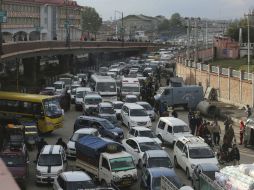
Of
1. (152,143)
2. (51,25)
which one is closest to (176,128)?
(152,143)

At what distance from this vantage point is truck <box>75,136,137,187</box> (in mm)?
17422

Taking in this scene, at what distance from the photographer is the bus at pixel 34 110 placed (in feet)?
94.0

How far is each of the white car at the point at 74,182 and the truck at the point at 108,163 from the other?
1.47 m

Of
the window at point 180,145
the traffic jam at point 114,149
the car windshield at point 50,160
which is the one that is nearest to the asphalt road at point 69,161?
the traffic jam at point 114,149

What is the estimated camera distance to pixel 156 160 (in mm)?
19016

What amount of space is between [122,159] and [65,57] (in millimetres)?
64046

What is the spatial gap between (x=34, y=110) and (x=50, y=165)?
1040cm

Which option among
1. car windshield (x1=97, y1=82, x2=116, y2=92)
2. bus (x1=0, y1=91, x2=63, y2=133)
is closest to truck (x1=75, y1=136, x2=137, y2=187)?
bus (x1=0, y1=91, x2=63, y2=133)

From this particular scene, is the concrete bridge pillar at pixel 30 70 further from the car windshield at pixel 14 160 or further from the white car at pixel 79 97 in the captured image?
the car windshield at pixel 14 160

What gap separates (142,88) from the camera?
145ft

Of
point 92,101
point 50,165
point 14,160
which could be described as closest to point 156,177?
point 50,165

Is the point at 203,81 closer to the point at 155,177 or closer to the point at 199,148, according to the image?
the point at 199,148

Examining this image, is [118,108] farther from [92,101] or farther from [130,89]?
[130,89]

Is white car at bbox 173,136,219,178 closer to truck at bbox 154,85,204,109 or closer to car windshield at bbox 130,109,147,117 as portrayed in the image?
car windshield at bbox 130,109,147,117
